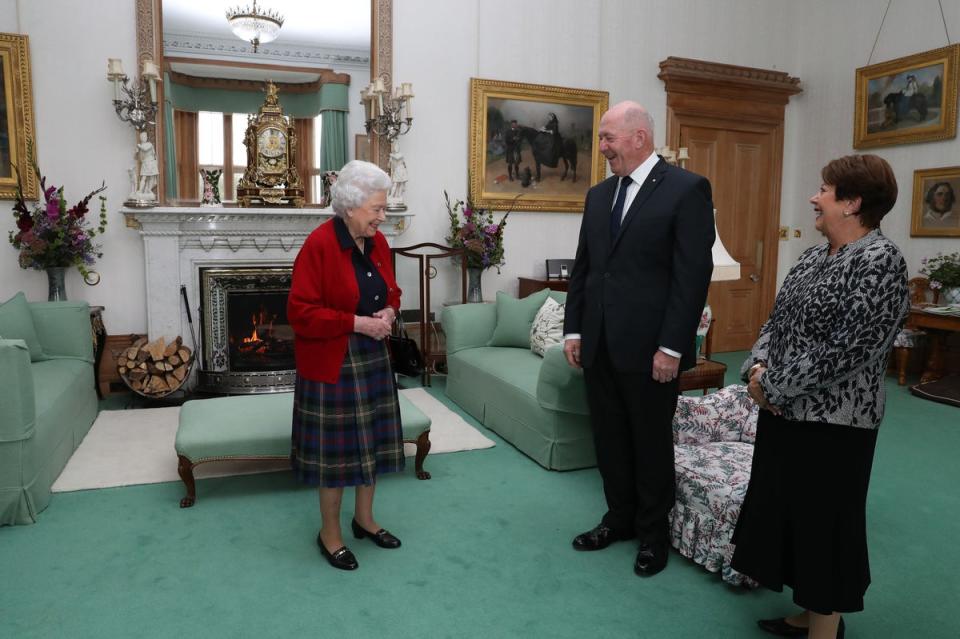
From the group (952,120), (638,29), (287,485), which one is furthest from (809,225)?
(287,485)

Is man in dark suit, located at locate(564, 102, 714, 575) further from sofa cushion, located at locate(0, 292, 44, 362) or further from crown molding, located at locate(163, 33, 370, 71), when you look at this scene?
crown molding, located at locate(163, 33, 370, 71)

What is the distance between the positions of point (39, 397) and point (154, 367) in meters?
1.61

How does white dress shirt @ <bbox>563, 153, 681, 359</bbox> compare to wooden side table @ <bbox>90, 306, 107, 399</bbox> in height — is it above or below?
above

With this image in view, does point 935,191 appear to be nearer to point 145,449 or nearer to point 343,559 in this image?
point 343,559

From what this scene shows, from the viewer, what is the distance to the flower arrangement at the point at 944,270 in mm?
6145

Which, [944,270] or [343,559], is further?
[944,270]

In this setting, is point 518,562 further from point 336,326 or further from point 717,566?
point 336,326

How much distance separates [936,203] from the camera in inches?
255

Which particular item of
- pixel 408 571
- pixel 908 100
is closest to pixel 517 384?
pixel 408 571

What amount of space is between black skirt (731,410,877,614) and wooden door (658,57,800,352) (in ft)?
18.6

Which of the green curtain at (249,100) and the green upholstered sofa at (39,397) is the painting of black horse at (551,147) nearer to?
the green curtain at (249,100)

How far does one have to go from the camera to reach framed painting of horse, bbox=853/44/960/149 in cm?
636

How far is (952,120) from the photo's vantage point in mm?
6355

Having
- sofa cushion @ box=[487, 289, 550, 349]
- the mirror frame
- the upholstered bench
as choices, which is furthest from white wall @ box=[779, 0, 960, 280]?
the upholstered bench
